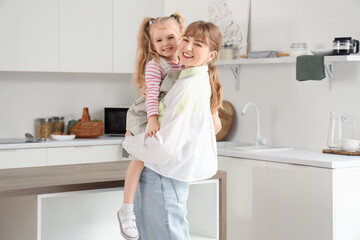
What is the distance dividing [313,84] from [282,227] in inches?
43.2

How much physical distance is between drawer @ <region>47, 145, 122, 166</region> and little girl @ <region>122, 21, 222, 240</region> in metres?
2.67

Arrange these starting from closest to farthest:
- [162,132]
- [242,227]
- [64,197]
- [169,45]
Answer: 1. [162,132]
2. [169,45]
3. [64,197]
4. [242,227]

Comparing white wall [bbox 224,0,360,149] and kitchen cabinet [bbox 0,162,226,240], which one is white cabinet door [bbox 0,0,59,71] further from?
kitchen cabinet [bbox 0,162,226,240]

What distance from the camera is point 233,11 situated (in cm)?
485

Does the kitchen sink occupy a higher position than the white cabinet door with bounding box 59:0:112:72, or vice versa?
the white cabinet door with bounding box 59:0:112:72

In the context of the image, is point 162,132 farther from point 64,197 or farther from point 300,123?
point 300,123

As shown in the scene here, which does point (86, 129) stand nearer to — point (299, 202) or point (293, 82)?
point (293, 82)

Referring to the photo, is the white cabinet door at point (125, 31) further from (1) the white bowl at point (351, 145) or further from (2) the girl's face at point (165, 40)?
(2) the girl's face at point (165, 40)

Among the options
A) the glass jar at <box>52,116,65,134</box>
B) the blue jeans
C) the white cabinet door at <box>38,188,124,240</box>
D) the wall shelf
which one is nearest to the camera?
the blue jeans

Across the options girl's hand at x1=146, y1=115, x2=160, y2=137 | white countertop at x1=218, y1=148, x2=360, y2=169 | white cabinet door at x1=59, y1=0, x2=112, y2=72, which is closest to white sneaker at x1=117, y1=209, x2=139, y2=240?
girl's hand at x1=146, y1=115, x2=160, y2=137

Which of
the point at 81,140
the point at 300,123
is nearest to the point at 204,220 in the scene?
the point at 300,123

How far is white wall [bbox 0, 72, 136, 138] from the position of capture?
505 cm

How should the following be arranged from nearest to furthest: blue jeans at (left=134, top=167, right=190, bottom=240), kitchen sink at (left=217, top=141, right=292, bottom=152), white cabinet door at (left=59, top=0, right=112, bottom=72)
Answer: blue jeans at (left=134, top=167, right=190, bottom=240) < kitchen sink at (left=217, top=141, right=292, bottom=152) < white cabinet door at (left=59, top=0, right=112, bottom=72)

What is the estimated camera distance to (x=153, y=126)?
2.04 meters
